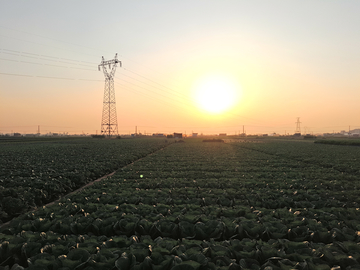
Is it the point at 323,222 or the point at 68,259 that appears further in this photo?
the point at 323,222

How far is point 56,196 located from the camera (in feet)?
38.3

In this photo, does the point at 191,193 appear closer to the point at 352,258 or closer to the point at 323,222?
the point at 323,222

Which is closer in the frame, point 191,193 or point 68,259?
point 68,259

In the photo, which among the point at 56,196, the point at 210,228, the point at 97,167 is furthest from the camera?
the point at 97,167

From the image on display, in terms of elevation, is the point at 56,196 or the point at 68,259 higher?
the point at 68,259

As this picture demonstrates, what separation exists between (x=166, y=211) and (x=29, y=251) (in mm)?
3710

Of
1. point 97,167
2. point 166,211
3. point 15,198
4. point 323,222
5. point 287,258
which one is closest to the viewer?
point 287,258

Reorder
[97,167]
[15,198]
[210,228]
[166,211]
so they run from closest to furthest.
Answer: [210,228]
[166,211]
[15,198]
[97,167]

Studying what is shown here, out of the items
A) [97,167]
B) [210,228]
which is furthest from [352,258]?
[97,167]

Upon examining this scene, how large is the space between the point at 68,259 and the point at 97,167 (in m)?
14.7

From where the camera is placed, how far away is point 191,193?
31.7 feet

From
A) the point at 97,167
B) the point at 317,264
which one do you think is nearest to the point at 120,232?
the point at 317,264

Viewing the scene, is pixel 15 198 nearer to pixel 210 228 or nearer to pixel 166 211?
pixel 166 211

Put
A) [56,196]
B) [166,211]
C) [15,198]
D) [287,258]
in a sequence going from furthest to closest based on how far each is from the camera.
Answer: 1. [56,196]
2. [15,198]
3. [166,211]
4. [287,258]
